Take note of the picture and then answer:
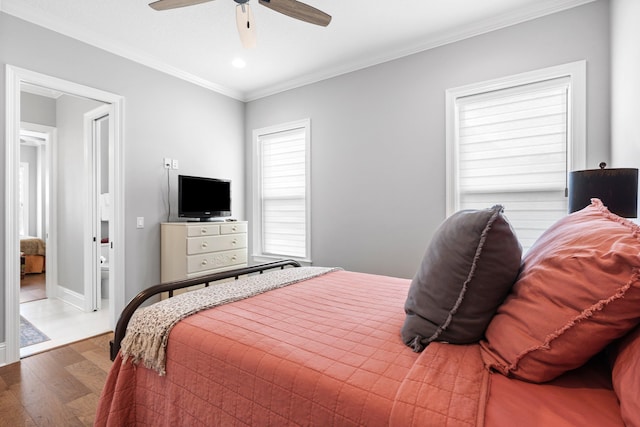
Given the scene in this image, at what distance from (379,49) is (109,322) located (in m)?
3.96

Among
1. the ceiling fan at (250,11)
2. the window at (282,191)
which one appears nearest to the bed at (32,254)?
the window at (282,191)

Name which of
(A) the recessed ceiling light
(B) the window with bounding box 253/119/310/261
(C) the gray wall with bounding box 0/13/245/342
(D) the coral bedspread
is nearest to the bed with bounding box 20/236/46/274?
(C) the gray wall with bounding box 0/13/245/342

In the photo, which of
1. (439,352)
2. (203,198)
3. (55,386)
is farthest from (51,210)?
(439,352)

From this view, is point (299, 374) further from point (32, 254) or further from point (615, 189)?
point (32, 254)

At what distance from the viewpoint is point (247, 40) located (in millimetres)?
2104

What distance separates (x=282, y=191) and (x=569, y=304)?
3.56 m

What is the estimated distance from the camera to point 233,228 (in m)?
3.63

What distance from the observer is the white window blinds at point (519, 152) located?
247 centimetres

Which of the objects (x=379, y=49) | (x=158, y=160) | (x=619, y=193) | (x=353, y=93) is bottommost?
(x=619, y=193)

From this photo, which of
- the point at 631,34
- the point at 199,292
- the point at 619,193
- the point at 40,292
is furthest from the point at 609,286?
the point at 40,292

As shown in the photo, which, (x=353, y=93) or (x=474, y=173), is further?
(x=353, y=93)

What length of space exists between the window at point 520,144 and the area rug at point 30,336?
3.93 metres

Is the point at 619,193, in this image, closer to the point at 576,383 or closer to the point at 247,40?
the point at 576,383

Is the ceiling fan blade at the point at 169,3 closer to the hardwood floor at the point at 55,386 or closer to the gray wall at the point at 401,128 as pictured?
the gray wall at the point at 401,128
